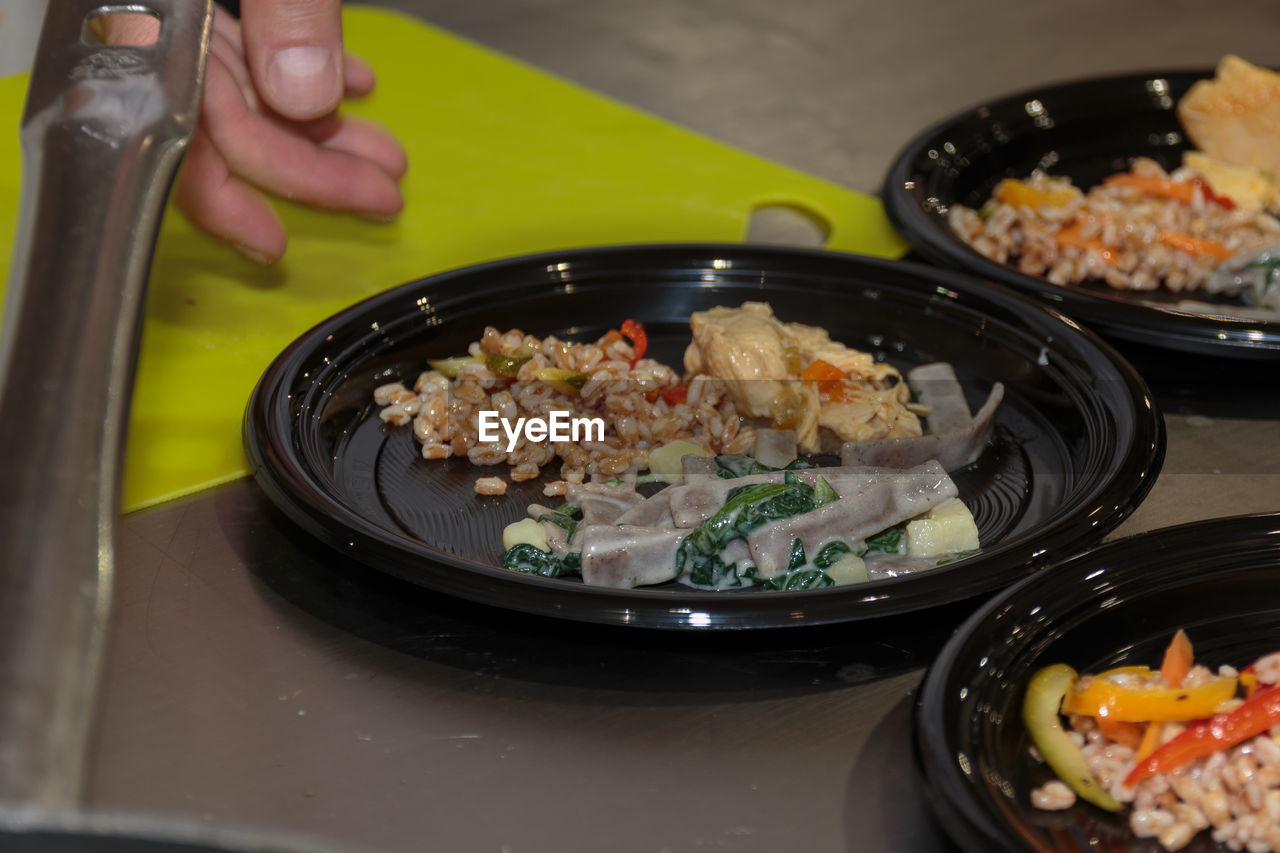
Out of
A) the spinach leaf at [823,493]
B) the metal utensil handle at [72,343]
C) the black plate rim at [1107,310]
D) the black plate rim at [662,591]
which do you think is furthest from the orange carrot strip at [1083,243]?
the metal utensil handle at [72,343]

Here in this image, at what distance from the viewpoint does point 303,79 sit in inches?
61.7

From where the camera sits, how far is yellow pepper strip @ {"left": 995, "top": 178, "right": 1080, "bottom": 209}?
1.90 meters

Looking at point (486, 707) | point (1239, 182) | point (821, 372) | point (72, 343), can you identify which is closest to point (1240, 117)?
point (1239, 182)

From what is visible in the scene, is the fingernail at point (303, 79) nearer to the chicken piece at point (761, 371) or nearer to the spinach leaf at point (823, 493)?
the chicken piece at point (761, 371)

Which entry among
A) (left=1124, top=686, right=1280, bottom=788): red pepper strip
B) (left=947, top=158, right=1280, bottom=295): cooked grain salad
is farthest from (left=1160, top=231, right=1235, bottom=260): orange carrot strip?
(left=1124, top=686, right=1280, bottom=788): red pepper strip

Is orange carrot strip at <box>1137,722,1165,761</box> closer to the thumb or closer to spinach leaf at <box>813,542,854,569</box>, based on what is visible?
spinach leaf at <box>813,542,854,569</box>

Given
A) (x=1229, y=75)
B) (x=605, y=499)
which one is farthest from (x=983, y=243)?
(x=605, y=499)

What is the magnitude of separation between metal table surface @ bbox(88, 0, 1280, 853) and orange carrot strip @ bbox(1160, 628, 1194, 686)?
0.19 metres

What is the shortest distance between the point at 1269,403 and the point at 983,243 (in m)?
0.46

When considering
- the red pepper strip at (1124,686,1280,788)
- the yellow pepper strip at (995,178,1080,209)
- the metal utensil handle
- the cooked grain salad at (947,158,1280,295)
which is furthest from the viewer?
the yellow pepper strip at (995,178,1080,209)

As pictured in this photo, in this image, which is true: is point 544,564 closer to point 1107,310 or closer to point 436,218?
point 1107,310

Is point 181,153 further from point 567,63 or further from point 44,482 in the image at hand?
point 567,63

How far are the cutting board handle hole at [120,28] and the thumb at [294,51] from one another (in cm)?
31

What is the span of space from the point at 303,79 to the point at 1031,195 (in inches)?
42.2
